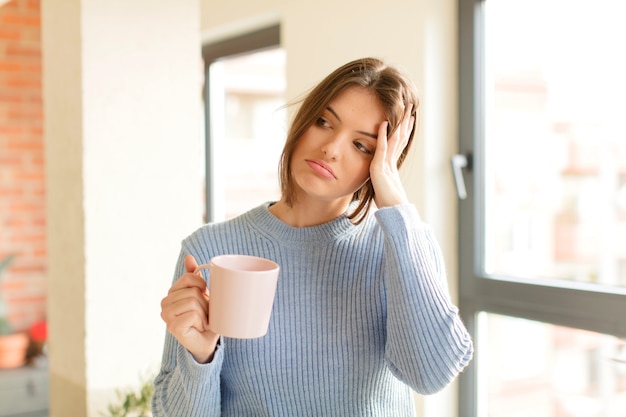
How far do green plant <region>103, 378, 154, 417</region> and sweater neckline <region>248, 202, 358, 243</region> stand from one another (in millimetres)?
993

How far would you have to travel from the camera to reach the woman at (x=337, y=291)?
1.12 meters

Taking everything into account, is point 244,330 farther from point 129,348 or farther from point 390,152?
point 129,348

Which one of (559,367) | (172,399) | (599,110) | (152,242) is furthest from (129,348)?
(599,110)

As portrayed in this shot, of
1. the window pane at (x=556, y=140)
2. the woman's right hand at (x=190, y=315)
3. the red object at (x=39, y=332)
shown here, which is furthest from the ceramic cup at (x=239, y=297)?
the red object at (x=39, y=332)

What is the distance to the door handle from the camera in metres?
2.30

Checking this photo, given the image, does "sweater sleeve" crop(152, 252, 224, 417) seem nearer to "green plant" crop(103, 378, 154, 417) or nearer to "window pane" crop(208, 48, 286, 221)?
"green plant" crop(103, 378, 154, 417)

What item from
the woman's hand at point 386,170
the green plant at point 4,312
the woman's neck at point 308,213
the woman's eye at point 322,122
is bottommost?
the green plant at point 4,312

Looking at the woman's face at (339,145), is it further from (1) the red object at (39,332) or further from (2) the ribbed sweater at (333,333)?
(1) the red object at (39,332)

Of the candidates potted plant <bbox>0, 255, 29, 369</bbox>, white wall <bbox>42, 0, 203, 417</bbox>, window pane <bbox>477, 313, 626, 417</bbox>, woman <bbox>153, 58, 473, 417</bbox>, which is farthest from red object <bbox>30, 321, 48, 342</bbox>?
woman <bbox>153, 58, 473, 417</bbox>

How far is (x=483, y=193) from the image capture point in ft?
7.66

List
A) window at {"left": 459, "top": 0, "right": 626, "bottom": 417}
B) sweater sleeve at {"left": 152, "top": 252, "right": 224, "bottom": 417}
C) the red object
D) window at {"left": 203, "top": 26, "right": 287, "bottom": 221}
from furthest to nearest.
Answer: the red object, window at {"left": 203, "top": 26, "right": 287, "bottom": 221}, window at {"left": 459, "top": 0, "right": 626, "bottom": 417}, sweater sleeve at {"left": 152, "top": 252, "right": 224, "bottom": 417}

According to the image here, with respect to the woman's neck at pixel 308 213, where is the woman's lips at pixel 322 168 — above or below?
above

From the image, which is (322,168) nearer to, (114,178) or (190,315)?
(190,315)

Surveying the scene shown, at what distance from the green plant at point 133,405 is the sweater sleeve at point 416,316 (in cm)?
112
